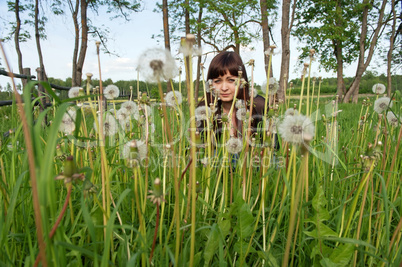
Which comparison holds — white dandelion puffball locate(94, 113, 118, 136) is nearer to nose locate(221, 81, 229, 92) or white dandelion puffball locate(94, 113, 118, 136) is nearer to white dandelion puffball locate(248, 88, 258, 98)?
white dandelion puffball locate(248, 88, 258, 98)

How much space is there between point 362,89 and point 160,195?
51432mm

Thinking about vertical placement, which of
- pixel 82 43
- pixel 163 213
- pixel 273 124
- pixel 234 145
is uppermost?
pixel 82 43

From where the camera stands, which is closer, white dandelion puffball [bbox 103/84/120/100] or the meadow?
the meadow

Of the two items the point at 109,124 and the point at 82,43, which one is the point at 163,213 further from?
the point at 82,43

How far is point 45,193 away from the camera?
1.29 ft

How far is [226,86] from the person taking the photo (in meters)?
2.38

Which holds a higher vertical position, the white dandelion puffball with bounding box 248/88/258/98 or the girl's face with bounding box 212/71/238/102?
the girl's face with bounding box 212/71/238/102

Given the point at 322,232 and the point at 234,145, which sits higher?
the point at 234,145

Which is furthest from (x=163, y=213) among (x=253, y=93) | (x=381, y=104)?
(x=381, y=104)

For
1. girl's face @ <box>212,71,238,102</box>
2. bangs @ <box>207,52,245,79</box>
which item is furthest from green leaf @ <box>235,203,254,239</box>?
bangs @ <box>207,52,245,79</box>

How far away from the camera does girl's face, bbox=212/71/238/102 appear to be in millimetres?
2299

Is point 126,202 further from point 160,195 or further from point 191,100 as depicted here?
point 191,100

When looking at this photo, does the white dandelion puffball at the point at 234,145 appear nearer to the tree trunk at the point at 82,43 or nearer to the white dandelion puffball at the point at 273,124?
the white dandelion puffball at the point at 273,124

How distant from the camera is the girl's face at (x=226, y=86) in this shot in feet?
7.54
